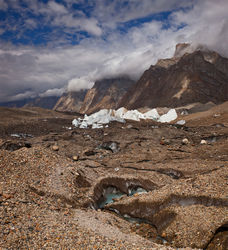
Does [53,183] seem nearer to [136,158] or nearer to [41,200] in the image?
[41,200]

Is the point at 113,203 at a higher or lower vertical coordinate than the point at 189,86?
higher

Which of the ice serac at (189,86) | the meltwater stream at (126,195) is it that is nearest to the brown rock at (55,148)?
the meltwater stream at (126,195)

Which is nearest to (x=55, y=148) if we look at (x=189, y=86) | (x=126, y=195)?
(x=126, y=195)

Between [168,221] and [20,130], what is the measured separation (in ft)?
148

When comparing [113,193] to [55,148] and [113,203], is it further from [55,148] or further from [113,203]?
[55,148]

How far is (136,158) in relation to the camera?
2686cm

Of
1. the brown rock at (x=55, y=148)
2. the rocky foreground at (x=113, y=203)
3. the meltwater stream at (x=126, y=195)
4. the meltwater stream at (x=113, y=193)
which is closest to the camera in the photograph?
the rocky foreground at (x=113, y=203)

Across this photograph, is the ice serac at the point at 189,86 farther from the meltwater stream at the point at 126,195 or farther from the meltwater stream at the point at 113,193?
the meltwater stream at the point at 126,195

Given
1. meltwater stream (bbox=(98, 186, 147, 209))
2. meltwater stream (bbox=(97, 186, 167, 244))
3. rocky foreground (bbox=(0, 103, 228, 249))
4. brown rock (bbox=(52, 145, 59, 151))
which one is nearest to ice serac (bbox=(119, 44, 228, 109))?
brown rock (bbox=(52, 145, 59, 151))

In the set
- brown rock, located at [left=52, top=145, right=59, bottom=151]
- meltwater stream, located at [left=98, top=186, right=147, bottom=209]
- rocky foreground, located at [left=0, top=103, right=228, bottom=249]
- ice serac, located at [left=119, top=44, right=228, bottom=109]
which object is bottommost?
ice serac, located at [left=119, top=44, right=228, bottom=109]

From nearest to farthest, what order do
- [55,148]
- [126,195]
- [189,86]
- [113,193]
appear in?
1. [126,195]
2. [113,193]
3. [55,148]
4. [189,86]

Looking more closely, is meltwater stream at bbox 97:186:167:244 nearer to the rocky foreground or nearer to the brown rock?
the rocky foreground

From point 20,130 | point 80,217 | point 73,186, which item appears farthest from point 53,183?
point 20,130

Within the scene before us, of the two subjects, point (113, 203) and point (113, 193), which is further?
point (113, 193)
